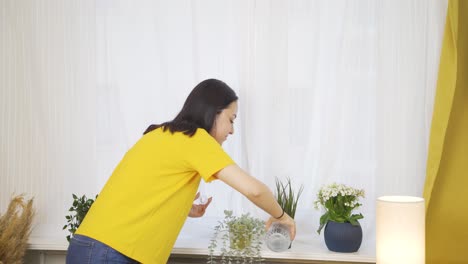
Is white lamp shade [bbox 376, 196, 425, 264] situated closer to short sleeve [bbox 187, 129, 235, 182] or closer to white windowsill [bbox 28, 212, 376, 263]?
white windowsill [bbox 28, 212, 376, 263]

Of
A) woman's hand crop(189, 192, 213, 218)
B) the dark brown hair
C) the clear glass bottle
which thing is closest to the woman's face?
the dark brown hair

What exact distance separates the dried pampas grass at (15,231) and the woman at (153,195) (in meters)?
0.80

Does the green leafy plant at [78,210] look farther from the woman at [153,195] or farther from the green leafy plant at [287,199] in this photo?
the green leafy plant at [287,199]

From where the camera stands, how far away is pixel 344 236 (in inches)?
96.3

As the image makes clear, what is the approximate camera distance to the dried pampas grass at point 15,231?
8.55 ft

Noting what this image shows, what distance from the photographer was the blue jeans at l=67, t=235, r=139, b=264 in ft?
6.27

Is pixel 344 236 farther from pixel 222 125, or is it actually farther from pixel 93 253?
pixel 93 253

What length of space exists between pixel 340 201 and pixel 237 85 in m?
0.75

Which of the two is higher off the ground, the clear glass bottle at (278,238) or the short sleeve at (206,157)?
the short sleeve at (206,157)

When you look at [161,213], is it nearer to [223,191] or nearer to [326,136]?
[223,191]

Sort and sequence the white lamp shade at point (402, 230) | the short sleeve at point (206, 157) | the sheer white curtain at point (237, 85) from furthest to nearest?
1. the sheer white curtain at point (237, 85)
2. the white lamp shade at point (402, 230)
3. the short sleeve at point (206, 157)

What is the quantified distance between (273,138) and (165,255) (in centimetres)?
93

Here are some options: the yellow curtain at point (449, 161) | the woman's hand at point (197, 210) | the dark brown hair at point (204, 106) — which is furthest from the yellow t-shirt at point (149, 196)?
the yellow curtain at point (449, 161)

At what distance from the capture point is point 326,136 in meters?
2.66
